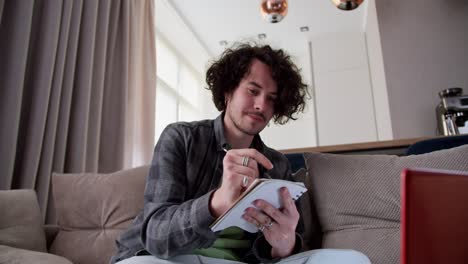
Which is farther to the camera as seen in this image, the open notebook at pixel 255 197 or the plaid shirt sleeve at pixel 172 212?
the plaid shirt sleeve at pixel 172 212

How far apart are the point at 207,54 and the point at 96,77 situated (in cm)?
268

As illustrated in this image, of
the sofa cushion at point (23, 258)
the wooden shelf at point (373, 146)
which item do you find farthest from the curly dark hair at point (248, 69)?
the sofa cushion at point (23, 258)

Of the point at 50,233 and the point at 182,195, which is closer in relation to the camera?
the point at 182,195

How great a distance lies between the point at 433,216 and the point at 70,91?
2.21m

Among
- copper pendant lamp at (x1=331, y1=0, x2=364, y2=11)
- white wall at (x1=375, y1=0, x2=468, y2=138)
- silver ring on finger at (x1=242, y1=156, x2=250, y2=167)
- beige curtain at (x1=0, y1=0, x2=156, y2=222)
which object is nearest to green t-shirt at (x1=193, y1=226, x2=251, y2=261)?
silver ring on finger at (x1=242, y1=156, x2=250, y2=167)

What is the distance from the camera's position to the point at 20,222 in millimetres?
1282

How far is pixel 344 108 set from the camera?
438 cm

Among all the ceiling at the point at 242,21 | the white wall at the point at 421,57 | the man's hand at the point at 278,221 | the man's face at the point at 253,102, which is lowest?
the man's hand at the point at 278,221

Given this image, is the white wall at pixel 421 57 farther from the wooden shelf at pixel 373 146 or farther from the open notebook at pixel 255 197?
the open notebook at pixel 255 197

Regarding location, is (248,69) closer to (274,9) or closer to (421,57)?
(274,9)

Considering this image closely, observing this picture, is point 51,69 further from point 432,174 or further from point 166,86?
point 166,86

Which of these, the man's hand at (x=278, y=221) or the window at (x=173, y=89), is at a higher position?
the window at (x=173, y=89)

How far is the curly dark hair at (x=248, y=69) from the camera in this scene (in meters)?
1.26

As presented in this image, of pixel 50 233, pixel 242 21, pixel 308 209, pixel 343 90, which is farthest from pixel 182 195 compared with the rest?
pixel 343 90
